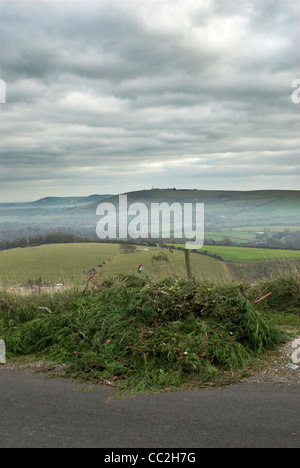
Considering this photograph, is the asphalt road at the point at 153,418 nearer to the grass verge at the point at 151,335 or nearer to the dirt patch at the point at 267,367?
the dirt patch at the point at 267,367

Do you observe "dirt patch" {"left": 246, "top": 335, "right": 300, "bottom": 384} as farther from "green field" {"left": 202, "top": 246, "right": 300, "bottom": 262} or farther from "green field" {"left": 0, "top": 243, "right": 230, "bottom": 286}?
"green field" {"left": 202, "top": 246, "right": 300, "bottom": 262}

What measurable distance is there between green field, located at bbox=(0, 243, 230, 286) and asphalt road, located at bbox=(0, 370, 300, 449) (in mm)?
4567

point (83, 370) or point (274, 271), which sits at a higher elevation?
point (274, 271)

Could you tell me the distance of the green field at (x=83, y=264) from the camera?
10.0m

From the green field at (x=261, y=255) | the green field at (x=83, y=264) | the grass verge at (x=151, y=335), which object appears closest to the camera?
the grass verge at (x=151, y=335)

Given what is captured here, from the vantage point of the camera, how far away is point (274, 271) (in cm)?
932

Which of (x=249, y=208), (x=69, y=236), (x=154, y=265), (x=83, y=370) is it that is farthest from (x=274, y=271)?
(x=249, y=208)

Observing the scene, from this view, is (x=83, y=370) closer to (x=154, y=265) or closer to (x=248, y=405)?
(x=248, y=405)

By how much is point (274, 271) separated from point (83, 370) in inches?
223

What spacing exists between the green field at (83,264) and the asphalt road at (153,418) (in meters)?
4.57

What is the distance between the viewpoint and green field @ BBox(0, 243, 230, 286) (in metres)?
10.0

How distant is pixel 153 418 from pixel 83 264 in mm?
12668
